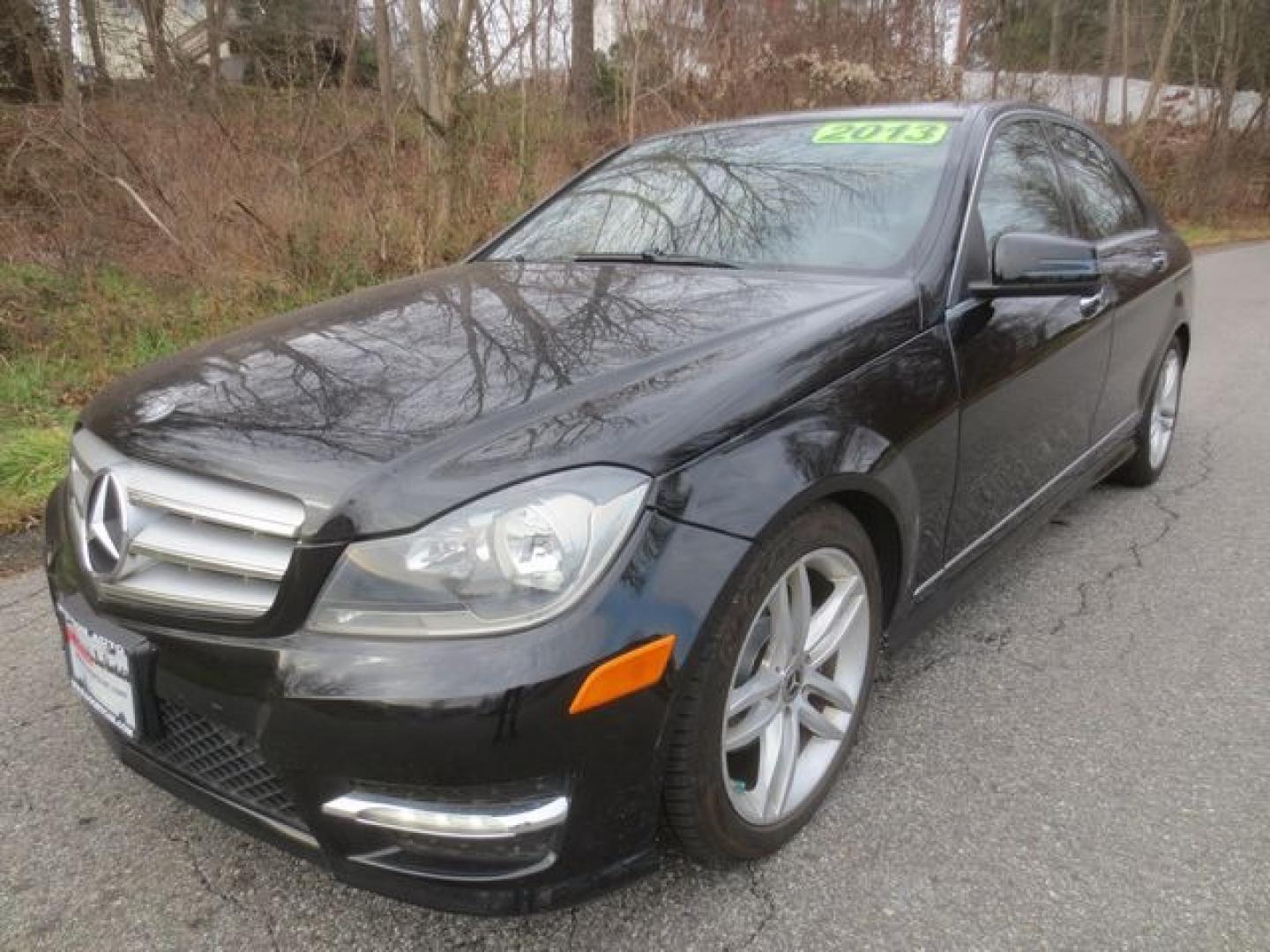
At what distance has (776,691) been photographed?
A: 207 cm

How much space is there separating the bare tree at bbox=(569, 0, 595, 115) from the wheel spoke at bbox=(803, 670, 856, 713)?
9447mm

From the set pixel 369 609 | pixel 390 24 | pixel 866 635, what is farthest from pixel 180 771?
pixel 390 24

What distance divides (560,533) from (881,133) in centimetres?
203

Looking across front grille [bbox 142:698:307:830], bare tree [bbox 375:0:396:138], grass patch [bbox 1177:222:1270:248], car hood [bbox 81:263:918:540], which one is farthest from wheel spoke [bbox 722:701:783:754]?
grass patch [bbox 1177:222:1270:248]

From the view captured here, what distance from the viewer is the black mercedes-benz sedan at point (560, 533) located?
1.60 metres

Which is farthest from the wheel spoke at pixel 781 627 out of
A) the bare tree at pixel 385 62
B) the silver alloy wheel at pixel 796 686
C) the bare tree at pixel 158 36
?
the bare tree at pixel 158 36

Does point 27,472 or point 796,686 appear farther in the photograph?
point 27,472

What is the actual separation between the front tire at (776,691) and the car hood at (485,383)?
0.29 meters

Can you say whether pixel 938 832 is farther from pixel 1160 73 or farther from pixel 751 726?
pixel 1160 73

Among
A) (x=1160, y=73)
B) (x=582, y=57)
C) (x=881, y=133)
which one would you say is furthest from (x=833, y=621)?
(x=1160, y=73)

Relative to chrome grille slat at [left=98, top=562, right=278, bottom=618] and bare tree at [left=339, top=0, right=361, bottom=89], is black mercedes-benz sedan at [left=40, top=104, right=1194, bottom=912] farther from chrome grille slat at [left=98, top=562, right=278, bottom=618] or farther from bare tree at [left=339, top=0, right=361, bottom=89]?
bare tree at [left=339, top=0, right=361, bottom=89]

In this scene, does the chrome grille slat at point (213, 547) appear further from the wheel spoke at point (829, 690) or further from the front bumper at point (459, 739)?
the wheel spoke at point (829, 690)

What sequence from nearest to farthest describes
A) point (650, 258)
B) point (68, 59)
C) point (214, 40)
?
point (650, 258)
point (68, 59)
point (214, 40)

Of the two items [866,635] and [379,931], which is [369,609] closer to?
[379,931]
